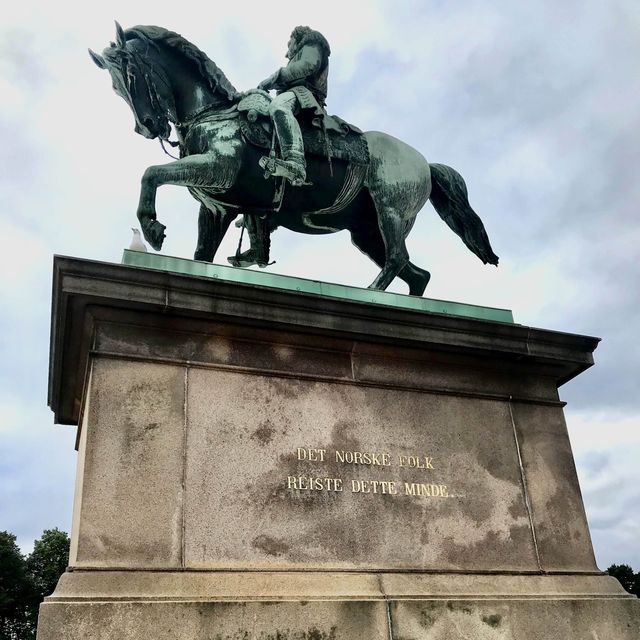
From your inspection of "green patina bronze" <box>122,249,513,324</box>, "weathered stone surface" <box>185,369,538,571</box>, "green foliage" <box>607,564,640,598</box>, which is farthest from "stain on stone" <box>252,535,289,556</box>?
"green foliage" <box>607,564,640,598</box>

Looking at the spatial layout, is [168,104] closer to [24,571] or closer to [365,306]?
[365,306]

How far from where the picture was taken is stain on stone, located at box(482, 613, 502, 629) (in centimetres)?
709

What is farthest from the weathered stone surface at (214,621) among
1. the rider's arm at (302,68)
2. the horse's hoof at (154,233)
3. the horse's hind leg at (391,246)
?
the rider's arm at (302,68)

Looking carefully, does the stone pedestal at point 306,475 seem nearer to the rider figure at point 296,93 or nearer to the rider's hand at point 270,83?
the rider figure at point 296,93

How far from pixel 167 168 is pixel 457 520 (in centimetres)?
496

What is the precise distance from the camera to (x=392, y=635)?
259 inches

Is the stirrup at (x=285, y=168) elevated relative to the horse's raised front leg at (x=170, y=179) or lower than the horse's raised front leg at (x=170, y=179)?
elevated

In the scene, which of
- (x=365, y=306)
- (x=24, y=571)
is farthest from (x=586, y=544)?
(x=24, y=571)

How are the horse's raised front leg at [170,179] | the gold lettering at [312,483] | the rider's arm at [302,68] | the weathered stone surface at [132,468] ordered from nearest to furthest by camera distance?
the weathered stone surface at [132,468], the gold lettering at [312,483], the horse's raised front leg at [170,179], the rider's arm at [302,68]

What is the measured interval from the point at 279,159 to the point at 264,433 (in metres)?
3.55

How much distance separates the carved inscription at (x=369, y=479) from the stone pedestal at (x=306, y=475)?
0.02 metres

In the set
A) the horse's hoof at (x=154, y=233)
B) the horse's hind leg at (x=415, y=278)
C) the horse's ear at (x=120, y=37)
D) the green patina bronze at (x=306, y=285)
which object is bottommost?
the green patina bronze at (x=306, y=285)

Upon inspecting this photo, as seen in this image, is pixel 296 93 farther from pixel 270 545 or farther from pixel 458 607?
pixel 458 607

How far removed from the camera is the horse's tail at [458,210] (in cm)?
1074
